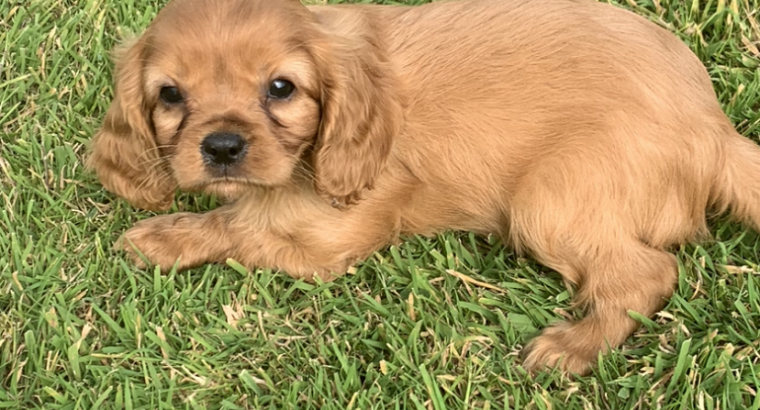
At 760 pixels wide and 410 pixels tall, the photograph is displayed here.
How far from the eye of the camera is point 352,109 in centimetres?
243

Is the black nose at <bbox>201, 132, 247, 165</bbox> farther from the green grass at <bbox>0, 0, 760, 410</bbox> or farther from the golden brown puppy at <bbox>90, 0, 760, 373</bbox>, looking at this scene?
the green grass at <bbox>0, 0, 760, 410</bbox>

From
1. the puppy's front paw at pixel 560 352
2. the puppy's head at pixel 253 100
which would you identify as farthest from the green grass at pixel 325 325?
the puppy's head at pixel 253 100

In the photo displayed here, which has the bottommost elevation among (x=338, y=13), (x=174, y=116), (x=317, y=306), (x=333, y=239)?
(x=317, y=306)

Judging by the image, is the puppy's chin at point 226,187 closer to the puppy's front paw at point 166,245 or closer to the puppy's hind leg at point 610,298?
the puppy's front paw at point 166,245

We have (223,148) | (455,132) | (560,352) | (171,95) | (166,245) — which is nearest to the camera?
(223,148)

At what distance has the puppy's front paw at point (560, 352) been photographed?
8.04 ft

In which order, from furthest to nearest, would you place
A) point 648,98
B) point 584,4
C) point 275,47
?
point 584,4 → point 648,98 → point 275,47

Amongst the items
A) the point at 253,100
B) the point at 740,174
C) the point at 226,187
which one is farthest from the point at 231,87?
the point at 740,174

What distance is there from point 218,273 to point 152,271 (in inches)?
9.2

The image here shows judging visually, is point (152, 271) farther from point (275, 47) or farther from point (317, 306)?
point (275, 47)

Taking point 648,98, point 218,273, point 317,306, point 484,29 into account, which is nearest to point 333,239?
point 317,306

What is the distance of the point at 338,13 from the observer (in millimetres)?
2664

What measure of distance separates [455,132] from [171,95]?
2.94 feet

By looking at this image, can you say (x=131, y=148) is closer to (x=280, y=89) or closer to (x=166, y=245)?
(x=166, y=245)
